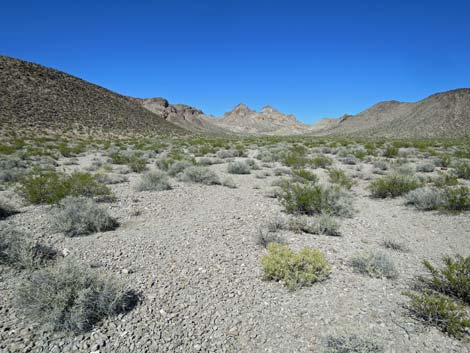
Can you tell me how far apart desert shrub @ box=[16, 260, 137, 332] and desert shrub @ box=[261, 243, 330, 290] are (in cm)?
187

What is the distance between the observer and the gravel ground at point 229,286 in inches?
111

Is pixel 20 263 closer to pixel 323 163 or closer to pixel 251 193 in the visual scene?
pixel 251 193

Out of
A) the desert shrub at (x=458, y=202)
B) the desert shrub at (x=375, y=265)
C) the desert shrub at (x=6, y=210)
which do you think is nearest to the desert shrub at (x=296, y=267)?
the desert shrub at (x=375, y=265)

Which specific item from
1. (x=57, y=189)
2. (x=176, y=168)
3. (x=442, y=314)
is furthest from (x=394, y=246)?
(x=176, y=168)

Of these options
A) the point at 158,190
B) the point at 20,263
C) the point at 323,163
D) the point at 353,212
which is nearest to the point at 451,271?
the point at 353,212

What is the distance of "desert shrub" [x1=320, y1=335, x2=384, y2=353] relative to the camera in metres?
2.55

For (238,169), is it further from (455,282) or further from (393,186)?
(455,282)

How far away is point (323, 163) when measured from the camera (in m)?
14.6

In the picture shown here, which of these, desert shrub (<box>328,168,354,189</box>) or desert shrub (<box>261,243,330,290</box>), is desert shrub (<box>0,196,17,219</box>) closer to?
desert shrub (<box>261,243,330,290</box>)

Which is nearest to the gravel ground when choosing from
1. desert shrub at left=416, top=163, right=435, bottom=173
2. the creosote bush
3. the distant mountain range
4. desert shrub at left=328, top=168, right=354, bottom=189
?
the creosote bush

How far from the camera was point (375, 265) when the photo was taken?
4.14 m

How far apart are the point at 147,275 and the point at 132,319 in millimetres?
919

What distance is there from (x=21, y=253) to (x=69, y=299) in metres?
1.58

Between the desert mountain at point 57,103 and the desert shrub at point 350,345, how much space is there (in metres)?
41.4
